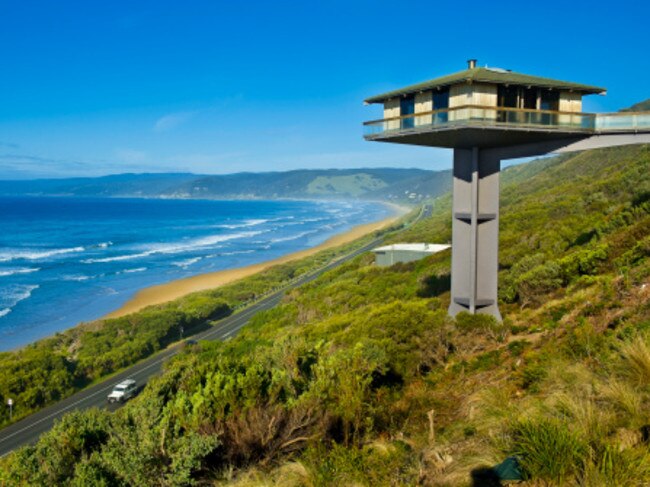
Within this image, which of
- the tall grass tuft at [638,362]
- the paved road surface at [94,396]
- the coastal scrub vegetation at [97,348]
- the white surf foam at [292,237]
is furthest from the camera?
the white surf foam at [292,237]

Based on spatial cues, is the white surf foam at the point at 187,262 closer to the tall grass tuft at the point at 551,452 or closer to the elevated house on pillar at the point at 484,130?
the elevated house on pillar at the point at 484,130

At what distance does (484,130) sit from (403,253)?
28.7 m

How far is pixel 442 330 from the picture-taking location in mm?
16000

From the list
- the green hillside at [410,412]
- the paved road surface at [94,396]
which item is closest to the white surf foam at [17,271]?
the paved road surface at [94,396]

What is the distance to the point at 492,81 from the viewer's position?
50.7 ft

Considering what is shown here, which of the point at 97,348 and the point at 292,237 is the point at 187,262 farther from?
the point at 97,348

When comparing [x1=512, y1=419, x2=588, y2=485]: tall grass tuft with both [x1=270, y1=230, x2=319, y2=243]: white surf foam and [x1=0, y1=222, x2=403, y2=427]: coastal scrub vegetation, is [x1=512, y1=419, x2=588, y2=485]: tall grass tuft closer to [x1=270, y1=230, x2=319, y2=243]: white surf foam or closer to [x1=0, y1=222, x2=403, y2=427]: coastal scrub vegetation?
[x1=0, y1=222, x2=403, y2=427]: coastal scrub vegetation

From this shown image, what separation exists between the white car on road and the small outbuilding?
75.8ft

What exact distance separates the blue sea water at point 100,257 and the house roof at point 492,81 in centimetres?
4143

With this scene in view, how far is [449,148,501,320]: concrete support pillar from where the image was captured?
58.4 feet

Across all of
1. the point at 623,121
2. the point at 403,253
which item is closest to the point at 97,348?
the point at 403,253

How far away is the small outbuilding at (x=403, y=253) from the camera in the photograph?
42.9 metres

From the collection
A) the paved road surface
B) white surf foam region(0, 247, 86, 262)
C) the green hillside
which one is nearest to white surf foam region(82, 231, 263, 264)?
white surf foam region(0, 247, 86, 262)

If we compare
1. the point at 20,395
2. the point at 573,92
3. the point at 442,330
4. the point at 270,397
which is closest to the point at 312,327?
the point at 442,330
